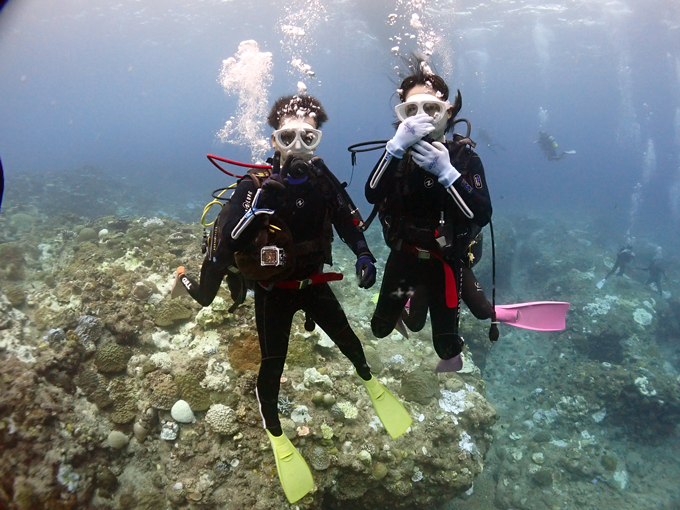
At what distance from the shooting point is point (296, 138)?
333cm

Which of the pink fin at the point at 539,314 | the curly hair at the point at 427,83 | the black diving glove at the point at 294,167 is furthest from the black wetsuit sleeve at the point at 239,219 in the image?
the pink fin at the point at 539,314

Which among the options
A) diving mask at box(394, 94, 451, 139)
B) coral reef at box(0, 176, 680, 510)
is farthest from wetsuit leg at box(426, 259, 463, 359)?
coral reef at box(0, 176, 680, 510)

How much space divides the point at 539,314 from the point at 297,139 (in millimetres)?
3929

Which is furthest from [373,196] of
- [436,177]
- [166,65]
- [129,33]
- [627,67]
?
[166,65]

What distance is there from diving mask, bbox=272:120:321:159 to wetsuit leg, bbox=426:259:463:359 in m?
2.00

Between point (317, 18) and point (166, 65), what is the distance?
61.3m

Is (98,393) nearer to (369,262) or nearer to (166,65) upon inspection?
(369,262)

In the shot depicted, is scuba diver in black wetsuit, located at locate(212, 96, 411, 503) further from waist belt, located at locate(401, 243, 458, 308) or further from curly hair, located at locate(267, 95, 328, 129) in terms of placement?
waist belt, located at locate(401, 243, 458, 308)

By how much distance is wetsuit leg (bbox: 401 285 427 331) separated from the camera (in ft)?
13.7

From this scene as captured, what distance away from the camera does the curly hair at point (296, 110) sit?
362 centimetres

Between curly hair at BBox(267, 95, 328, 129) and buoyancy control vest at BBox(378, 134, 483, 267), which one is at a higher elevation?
curly hair at BBox(267, 95, 328, 129)

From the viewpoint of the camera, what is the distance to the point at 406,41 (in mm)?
30297

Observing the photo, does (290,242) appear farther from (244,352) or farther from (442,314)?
(244,352)

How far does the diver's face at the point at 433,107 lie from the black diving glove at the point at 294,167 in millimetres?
1226
